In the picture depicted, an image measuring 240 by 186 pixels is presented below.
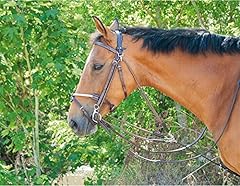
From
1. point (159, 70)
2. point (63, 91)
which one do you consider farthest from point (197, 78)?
point (63, 91)

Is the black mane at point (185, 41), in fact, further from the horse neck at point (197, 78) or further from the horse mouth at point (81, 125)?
the horse mouth at point (81, 125)

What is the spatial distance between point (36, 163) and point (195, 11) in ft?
8.86

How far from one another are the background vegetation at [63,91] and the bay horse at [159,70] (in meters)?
1.70

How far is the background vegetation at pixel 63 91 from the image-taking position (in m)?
5.54

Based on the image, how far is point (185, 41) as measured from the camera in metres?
3.70

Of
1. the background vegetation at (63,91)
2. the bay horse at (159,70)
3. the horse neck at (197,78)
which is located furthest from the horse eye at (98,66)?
the background vegetation at (63,91)

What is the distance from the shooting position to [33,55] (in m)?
5.79

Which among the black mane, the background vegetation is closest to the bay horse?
the black mane

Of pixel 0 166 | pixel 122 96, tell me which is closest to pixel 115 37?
pixel 122 96

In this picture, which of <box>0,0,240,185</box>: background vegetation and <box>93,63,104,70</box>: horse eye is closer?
<box>93,63,104,70</box>: horse eye

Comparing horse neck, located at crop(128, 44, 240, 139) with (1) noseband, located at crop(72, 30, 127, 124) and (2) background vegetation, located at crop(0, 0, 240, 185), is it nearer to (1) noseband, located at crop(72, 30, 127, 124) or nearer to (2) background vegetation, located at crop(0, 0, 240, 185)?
(1) noseband, located at crop(72, 30, 127, 124)

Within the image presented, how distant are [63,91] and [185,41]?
92.7 inches

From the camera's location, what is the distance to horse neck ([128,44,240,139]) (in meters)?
3.58

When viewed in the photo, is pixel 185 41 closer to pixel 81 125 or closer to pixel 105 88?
pixel 105 88
